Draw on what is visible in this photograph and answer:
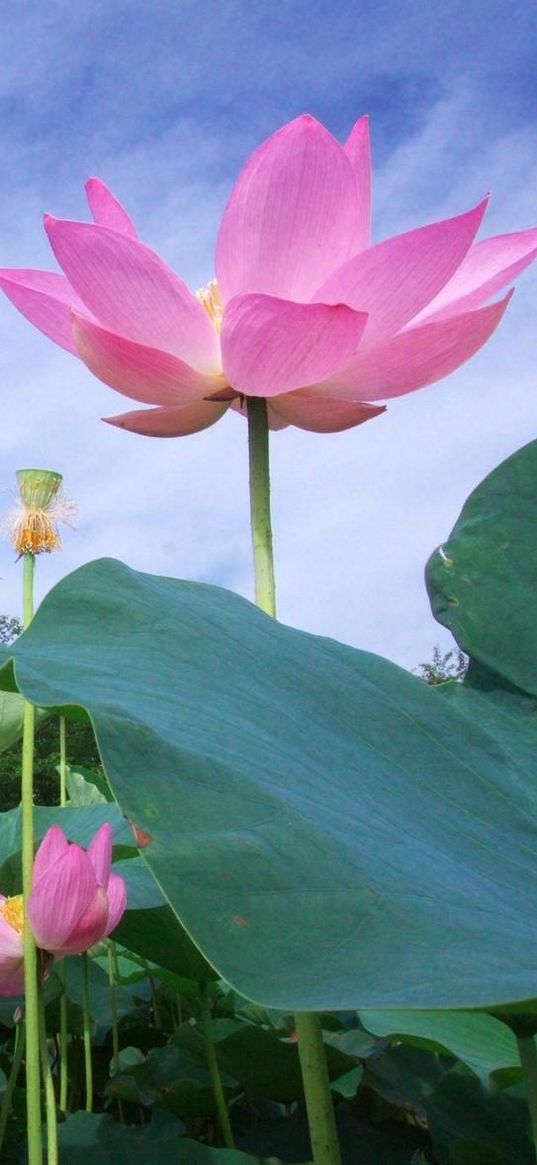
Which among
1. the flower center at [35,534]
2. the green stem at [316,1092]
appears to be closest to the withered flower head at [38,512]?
the flower center at [35,534]

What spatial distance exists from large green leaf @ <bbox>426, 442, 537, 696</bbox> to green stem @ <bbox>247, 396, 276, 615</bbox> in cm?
14

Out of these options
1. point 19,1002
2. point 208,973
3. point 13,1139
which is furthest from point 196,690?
point 19,1002

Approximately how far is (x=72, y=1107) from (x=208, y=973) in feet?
0.93

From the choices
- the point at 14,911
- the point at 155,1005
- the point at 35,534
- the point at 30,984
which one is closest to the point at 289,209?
the point at 35,534

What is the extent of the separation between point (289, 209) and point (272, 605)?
0.68 ft

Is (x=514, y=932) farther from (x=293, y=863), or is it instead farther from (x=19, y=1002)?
(x=19, y=1002)

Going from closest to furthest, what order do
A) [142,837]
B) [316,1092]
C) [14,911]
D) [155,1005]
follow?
Result: [142,837]
[316,1092]
[14,911]
[155,1005]

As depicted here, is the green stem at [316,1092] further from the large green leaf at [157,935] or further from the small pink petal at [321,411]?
the small pink petal at [321,411]

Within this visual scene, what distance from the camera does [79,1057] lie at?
0.96 m

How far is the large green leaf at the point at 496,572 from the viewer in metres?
0.65

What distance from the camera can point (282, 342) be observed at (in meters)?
0.56

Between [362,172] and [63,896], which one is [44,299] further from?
[63,896]

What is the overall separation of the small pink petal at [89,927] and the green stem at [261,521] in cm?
18

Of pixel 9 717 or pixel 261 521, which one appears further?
pixel 9 717
